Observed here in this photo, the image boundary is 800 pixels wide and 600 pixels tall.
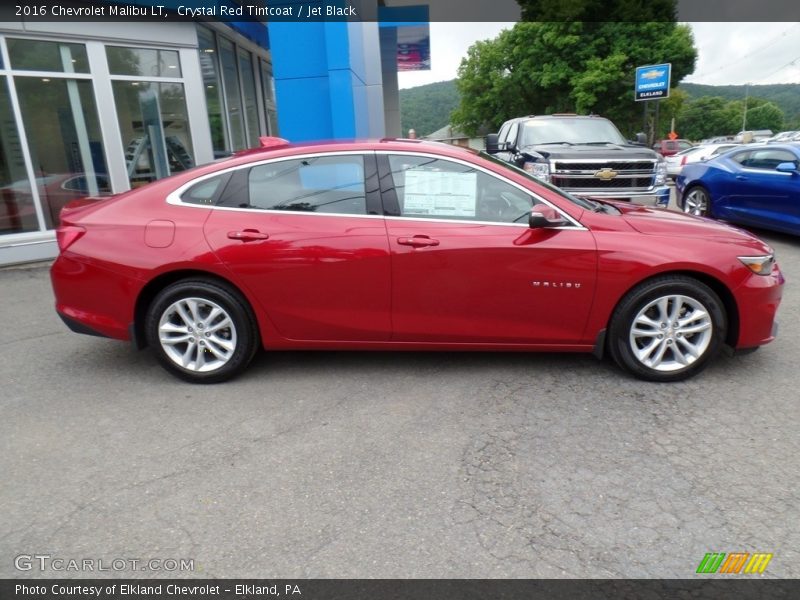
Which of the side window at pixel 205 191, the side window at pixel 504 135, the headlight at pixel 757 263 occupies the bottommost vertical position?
the headlight at pixel 757 263

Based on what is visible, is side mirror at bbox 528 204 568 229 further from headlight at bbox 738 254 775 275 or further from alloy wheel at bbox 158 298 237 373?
alloy wheel at bbox 158 298 237 373

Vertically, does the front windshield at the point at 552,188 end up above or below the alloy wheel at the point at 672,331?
above

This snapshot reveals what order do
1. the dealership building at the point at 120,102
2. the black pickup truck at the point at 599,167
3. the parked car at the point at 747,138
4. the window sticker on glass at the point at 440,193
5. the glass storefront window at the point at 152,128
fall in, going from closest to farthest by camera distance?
1. the window sticker on glass at the point at 440,193
2. the dealership building at the point at 120,102
3. the black pickup truck at the point at 599,167
4. the glass storefront window at the point at 152,128
5. the parked car at the point at 747,138

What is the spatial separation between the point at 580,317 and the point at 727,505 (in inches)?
58.7

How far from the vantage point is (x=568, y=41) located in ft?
112

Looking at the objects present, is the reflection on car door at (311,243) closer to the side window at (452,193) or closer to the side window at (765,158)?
the side window at (452,193)

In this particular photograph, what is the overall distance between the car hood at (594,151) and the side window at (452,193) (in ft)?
16.1

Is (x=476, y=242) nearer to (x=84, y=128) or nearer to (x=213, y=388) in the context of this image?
(x=213, y=388)

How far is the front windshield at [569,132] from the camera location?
9.57m

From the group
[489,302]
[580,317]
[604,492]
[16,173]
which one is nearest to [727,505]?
[604,492]

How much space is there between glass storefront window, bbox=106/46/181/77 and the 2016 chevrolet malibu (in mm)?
5973

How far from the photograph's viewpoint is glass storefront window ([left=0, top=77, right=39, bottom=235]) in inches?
311
